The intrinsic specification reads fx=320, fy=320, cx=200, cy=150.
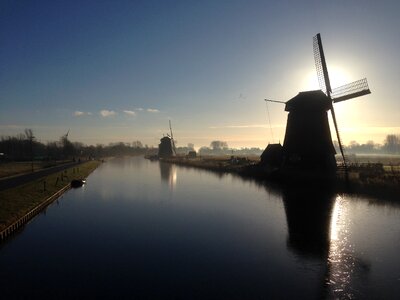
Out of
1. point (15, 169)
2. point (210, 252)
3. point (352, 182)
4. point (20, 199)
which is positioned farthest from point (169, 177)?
point (210, 252)

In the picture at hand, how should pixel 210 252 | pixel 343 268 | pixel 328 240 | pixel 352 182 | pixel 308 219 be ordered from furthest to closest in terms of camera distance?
1. pixel 352 182
2. pixel 308 219
3. pixel 328 240
4. pixel 210 252
5. pixel 343 268

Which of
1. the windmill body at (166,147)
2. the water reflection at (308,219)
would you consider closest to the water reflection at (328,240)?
the water reflection at (308,219)

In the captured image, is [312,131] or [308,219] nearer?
[308,219]

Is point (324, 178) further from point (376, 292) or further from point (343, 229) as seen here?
point (376, 292)

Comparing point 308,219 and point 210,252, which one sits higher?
point 210,252

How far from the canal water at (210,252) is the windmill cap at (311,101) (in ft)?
48.3

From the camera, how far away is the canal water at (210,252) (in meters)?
11.7

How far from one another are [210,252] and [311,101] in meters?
30.1

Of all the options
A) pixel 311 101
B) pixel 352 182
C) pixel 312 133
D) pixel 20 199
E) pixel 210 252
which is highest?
pixel 311 101

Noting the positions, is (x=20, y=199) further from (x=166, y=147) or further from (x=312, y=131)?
(x=166, y=147)

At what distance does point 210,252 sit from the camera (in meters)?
16.0

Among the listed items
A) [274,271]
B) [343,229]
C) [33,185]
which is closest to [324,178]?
[343,229]

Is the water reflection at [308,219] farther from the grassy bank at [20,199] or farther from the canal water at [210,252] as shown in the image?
the grassy bank at [20,199]

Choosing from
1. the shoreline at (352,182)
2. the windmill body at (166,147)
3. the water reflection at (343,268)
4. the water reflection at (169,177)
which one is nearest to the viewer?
the water reflection at (343,268)
